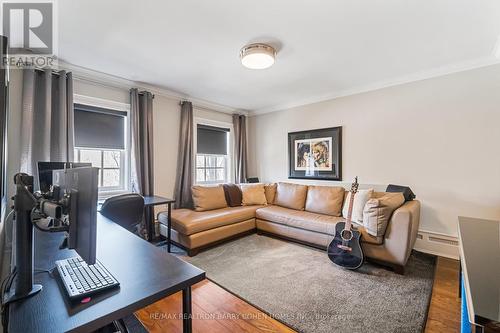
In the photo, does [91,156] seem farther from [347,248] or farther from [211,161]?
[347,248]

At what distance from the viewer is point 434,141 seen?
286cm

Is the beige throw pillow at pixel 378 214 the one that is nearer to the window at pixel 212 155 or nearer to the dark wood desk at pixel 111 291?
the dark wood desk at pixel 111 291

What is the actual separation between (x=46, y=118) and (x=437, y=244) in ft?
16.1

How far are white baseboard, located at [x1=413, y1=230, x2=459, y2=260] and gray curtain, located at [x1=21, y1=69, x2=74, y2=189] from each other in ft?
14.9

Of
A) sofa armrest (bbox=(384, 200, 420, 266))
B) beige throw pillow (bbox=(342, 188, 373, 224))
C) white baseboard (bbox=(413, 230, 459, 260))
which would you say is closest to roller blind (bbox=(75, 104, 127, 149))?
beige throw pillow (bbox=(342, 188, 373, 224))

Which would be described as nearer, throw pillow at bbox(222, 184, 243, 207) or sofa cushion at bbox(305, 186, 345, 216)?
sofa cushion at bbox(305, 186, 345, 216)

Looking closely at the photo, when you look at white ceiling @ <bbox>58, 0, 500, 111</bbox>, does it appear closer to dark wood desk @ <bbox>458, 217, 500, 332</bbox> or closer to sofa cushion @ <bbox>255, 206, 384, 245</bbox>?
dark wood desk @ <bbox>458, 217, 500, 332</bbox>

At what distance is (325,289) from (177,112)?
132 inches

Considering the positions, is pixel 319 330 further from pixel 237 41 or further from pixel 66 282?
pixel 237 41

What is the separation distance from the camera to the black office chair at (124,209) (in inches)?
79.6

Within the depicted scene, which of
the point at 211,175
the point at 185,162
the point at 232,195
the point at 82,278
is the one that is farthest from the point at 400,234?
the point at 211,175

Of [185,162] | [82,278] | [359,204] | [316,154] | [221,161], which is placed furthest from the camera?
[221,161]

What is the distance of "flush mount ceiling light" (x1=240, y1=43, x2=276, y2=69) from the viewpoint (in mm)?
2207

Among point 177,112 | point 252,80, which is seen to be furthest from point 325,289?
point 177,112
